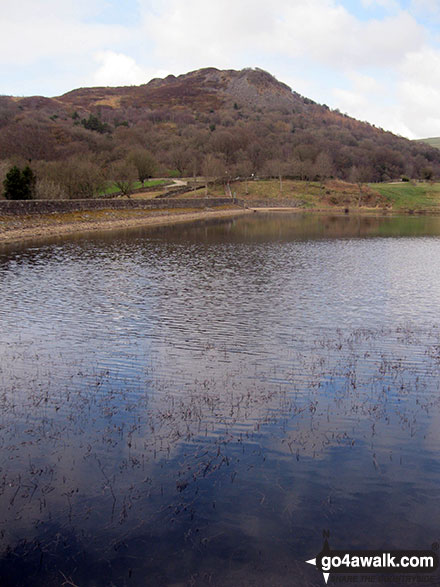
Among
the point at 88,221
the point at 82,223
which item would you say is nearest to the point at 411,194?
the point at 88,221

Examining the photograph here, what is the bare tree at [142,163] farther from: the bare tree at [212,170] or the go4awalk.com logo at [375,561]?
the go4awalk.com logo at [375,561]

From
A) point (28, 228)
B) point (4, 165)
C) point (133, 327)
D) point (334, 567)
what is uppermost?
point (4, 165)

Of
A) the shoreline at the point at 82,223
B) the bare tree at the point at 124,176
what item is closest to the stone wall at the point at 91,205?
the shoreline at the point at 82,223

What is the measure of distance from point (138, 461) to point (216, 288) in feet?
55.5

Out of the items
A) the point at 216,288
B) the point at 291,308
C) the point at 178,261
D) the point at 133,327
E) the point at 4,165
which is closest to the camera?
the point at 133,327

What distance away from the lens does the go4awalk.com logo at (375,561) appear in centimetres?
656

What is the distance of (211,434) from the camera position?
998 cm

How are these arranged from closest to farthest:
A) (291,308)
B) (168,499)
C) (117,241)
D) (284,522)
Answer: (284,522) < (168,499) < (291,308) < (117,241)

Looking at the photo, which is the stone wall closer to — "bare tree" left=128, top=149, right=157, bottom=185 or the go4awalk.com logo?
"bare tree" left=128, top=149, right=157, bottom=185

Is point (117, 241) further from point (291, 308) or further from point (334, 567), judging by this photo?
point (334, 567)

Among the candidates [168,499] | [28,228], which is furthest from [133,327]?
[28,228]

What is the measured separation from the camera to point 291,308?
21.2 meters

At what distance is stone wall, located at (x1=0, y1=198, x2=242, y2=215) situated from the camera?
5350 cm

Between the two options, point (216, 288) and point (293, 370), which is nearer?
point (293, 370)
